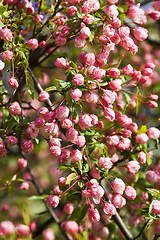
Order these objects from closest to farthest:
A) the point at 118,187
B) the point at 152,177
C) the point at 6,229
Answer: the point at 6,229 → the point at 118,187 → the point at 152,177

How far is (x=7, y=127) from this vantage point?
1.31 metres

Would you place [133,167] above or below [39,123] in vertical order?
below

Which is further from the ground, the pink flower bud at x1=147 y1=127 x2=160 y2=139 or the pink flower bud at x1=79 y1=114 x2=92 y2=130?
the pink flower bud at x1=79 y1=114 x2=92 y2=130

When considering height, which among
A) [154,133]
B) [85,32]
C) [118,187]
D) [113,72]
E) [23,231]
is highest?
[85,32]

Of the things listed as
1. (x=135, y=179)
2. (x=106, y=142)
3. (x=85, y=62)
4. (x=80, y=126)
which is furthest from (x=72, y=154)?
(x=135, y=179)

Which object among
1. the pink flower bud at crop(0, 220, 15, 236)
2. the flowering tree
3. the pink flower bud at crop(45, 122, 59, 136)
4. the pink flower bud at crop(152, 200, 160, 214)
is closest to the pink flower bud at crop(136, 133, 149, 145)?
the flowering tree

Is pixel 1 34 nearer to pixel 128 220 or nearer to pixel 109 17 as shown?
pixel 109 17

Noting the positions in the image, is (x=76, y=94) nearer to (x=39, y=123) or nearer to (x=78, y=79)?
(x=78, y=79)

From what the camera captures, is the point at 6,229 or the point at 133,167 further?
the point at 133,167

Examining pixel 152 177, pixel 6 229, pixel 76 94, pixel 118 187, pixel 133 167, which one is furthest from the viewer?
pixel 152 177

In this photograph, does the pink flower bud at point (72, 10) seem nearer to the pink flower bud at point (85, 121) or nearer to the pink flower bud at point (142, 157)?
the pink flower bud at point (85, 121)

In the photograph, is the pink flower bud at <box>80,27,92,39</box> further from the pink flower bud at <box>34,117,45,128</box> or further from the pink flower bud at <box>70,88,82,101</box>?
the pink flower bud at <box>34,117,45,128</box>

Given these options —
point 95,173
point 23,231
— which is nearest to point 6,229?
point 23,231

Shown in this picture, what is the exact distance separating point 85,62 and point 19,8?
1.70 feet
